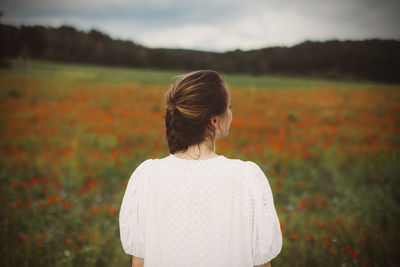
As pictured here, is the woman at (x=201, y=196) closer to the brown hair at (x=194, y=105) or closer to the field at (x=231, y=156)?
the brown hair at (x=194, y=105)

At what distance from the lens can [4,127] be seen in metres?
6.36

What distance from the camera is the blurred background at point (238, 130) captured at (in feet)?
9.77

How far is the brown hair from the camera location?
40.9 inches

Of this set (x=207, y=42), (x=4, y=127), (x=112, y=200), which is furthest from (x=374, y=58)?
(x=4, y=127)

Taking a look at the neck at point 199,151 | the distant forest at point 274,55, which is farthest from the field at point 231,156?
the distant forest at point 274,55

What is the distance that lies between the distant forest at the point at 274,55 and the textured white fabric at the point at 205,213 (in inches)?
233

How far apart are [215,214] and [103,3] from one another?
7.52m

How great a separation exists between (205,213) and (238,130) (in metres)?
6.02

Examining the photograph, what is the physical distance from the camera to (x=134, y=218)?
125 centimetres

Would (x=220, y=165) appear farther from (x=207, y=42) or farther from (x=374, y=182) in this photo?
(x=207, y=42)

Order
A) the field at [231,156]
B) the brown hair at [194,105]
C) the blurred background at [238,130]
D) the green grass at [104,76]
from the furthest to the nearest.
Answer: the green grass at [104,76]
the blurred background at [238,130]
the field at [231,156]
the brown hair at [194,105]

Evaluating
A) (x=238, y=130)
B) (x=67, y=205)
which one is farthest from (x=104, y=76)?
(x=67, y=205)

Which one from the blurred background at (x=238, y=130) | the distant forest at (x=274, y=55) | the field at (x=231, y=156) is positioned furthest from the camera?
the distant forest at (x=274, y=55)

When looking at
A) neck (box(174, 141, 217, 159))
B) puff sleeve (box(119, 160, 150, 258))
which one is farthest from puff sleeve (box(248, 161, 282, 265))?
puff sleeve (box(119, 160, 150, 258))
